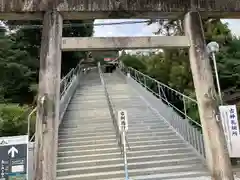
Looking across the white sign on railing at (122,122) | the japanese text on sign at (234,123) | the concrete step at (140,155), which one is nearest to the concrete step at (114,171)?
the concrete step at (140,155)

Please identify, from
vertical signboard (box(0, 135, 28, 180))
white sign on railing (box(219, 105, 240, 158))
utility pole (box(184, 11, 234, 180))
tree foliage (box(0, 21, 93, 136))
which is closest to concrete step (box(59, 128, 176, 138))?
white sign on railing (box(219, 105, 240, 158))

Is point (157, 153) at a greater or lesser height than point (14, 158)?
lesser

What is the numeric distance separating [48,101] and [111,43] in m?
1.60

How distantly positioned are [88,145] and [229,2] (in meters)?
4.69

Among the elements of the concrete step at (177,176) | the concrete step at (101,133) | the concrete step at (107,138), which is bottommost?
the concrete step at (177,176)

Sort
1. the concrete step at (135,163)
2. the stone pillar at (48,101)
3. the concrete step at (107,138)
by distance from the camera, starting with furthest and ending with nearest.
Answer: the concrete step at (107,138)
the concrete step at (135,163)
the stone pillar at (48,101)

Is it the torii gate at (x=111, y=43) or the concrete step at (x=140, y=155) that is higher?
the torii gate at (x=111, y=43)

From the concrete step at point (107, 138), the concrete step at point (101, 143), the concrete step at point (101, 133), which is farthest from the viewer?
the concrete step at point (101, 133)

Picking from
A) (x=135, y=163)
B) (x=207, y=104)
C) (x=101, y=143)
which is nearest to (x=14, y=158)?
(x=101, y=143)

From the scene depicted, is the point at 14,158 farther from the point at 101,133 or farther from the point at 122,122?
the point at 101,133

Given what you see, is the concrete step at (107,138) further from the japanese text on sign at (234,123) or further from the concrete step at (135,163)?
the japanese text on sign at (234,123)

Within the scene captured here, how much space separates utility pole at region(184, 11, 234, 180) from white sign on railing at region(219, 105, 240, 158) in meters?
1.08

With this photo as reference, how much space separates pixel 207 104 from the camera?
472 centimetres

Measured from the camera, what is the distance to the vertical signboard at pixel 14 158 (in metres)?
4.77
